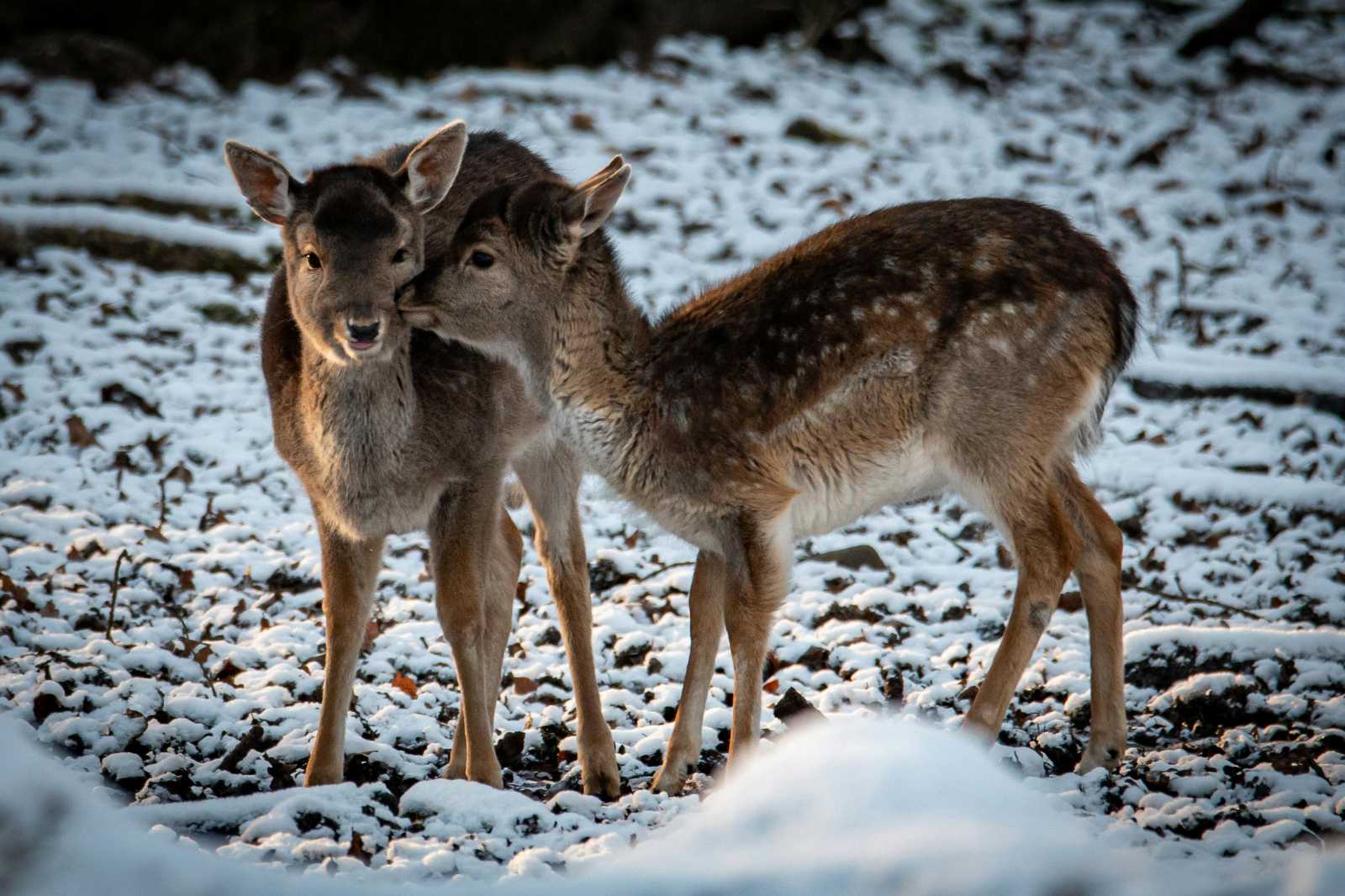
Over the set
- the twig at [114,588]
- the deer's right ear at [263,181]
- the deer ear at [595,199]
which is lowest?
the twig at [114,588]

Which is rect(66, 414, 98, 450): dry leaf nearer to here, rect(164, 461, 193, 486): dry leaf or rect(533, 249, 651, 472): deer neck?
rect(164, 461, 193, 486): dry leaf

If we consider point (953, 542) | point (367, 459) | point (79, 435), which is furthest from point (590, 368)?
point (79, 435)

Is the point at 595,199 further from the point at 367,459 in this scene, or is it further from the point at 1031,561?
the point at 1031,561

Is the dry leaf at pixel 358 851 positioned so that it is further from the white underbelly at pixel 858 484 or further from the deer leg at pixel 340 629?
the white underbelly at pixel 858 484

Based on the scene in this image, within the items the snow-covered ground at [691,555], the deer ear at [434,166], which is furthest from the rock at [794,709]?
the deer ear at [434,166]

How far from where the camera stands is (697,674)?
516 cm

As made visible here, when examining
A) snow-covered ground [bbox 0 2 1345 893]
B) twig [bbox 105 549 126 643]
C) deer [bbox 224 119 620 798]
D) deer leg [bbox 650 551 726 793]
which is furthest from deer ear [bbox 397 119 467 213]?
twig [bbox 105 549 126 643]

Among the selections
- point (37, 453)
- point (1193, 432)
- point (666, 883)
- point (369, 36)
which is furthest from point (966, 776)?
point (369, 36)

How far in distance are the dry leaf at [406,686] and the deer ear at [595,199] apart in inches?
84.5

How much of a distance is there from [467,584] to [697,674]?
0.99 meters

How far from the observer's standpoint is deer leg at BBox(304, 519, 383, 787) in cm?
479

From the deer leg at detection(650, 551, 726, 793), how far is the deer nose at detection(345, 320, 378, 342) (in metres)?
1.64

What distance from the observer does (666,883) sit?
2.60 metres

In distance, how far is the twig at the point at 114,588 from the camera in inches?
227
